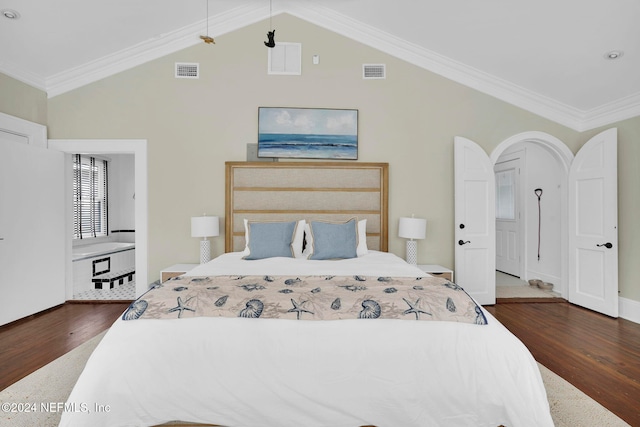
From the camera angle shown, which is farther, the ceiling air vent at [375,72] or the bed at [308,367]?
the ceiling air vent at [375,72]

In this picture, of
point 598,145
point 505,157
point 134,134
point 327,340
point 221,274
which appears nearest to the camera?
point 327,340

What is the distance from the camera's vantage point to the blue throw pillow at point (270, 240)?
3.13m

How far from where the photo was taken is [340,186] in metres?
3.88

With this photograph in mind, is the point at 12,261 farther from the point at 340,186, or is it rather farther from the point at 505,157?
the point at 505,157

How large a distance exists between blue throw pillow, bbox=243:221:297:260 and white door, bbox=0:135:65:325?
249 centimetres

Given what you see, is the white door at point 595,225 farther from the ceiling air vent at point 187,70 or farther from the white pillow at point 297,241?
the ceiling air vent at point 187,70

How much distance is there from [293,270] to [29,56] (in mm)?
3755

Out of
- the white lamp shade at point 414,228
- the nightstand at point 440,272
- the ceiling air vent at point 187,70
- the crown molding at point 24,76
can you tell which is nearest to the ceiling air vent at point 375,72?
the white lamp shade at point 414,228

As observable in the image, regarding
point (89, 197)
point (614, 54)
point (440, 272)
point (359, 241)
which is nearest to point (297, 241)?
point (359, 241)

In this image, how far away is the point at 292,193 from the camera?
3.85 metres

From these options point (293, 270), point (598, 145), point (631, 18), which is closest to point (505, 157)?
point (598, 145)

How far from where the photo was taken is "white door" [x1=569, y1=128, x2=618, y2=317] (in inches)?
137

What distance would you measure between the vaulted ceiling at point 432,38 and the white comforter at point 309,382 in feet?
10.3

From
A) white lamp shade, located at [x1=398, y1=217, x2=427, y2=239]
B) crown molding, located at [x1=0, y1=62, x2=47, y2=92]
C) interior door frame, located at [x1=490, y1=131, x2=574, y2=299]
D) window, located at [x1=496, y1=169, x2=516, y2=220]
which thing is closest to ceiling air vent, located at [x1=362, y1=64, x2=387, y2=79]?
interior door frame, located at [x1=490, y1=131, x2=574, y2=299]
